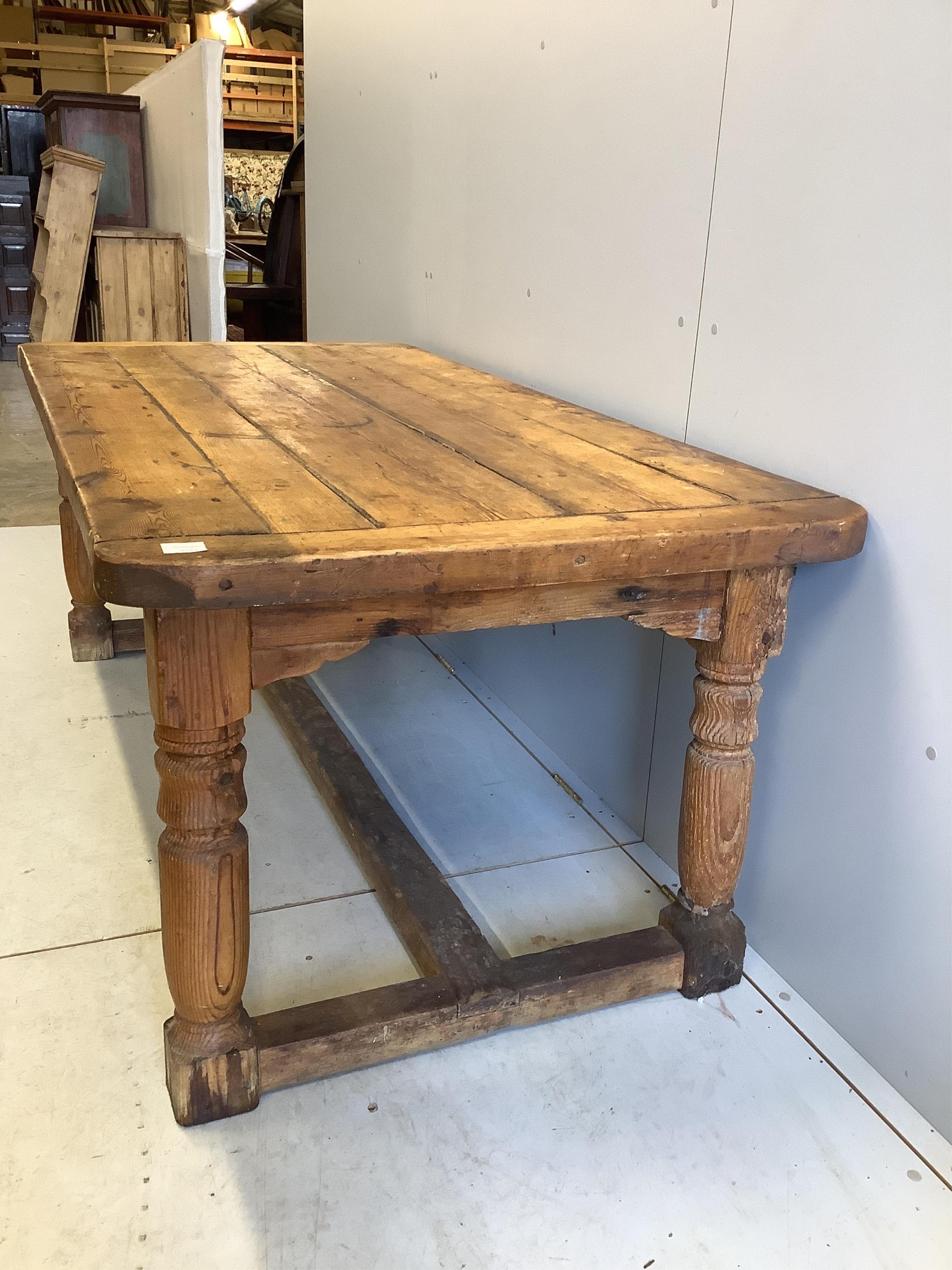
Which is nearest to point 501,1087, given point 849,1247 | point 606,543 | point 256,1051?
point 256,1051

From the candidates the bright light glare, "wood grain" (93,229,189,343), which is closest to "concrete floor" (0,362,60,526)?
"wood grain" (93,229,189,343)

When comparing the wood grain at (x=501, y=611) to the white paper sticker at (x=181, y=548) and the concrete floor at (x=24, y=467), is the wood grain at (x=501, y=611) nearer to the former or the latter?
the white paper sticker at (x=181, y=548)

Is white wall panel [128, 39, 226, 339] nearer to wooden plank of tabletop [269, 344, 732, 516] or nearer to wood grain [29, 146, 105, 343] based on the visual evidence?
wood grain [29, 146, 105, 343]

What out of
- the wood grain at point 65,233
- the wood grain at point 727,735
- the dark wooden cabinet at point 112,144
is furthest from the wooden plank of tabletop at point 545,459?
the dark wooden cabinet at point 112,144

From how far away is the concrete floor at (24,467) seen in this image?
3684 mm

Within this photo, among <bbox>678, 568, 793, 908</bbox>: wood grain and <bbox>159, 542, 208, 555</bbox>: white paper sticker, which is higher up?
<bbox>159, 542, 208, 555</bbox>: white paper sticker

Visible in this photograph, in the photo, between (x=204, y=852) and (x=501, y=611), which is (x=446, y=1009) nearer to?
(x=204, y=852)

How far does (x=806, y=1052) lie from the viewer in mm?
1403

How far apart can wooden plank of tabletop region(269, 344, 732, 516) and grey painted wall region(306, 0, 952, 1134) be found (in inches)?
8.2

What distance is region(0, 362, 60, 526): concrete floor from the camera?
368 cm

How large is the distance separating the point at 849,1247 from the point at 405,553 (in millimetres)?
836

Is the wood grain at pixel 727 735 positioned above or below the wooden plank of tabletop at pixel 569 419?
below

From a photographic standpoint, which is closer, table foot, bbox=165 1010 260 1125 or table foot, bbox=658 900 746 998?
table foot, bbox=165 1010 260 1125

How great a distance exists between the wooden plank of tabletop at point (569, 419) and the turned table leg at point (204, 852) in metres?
0.64
